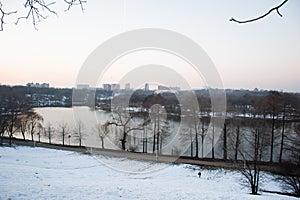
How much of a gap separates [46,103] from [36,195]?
57.9m

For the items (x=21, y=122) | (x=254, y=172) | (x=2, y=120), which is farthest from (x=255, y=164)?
(x=21, y=122)

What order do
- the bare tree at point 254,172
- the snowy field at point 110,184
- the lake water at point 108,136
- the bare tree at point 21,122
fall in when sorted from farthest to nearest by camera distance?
the bare tree at point 21,122 → the lake water at point 108,136 → the bare tree at point 254,172 → the snowy field at point 110,184

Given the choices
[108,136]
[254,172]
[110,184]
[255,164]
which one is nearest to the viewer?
[110,184]

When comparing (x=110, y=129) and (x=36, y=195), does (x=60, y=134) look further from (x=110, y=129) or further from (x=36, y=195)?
(x=36, y=195)

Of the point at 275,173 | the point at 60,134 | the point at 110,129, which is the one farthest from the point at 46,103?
the point at 275,173

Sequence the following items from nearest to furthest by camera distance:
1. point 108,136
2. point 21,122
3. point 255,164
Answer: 1. point 255,164
2. point 108,136
3. point 21,122

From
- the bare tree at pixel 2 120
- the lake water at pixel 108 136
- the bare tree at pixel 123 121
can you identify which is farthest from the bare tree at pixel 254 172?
the bare tree at pixel 2 120

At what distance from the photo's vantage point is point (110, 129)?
73.5ft

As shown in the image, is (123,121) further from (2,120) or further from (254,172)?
(254,172)

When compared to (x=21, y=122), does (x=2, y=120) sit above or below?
above

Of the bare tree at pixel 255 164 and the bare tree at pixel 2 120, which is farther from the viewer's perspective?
the bare tree at pixel 2 120

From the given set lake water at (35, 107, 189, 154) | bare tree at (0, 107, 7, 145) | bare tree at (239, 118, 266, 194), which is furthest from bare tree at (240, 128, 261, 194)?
bare tree at (0, 107, 7, 145)

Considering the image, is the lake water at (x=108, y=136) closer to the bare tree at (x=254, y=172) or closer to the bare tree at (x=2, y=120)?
the bare tree at (x=2, y=120)

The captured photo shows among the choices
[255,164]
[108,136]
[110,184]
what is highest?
[255,164]
